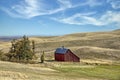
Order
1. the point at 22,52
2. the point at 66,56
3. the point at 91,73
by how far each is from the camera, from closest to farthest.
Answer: the point at 91,73 < the point at 22,52 < the point at 66,56

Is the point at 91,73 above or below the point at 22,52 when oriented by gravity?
below

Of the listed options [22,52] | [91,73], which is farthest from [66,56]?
[91,73]

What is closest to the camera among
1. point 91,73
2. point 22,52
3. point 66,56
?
point 91,73

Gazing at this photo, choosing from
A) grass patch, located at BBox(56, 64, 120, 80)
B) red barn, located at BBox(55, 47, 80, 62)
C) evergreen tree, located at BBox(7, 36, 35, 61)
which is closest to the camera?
grass patch, located at BBox(56, 64, 120, 80)

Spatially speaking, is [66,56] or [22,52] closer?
[22,52]

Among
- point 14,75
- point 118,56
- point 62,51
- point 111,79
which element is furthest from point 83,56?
point 14,75

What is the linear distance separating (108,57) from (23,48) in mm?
34754

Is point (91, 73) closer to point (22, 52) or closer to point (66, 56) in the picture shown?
point (66, 56)

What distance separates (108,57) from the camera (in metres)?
93.4

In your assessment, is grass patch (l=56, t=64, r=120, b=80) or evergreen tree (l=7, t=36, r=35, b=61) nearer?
grass patch (l=56, t=64, r=120, b=80)

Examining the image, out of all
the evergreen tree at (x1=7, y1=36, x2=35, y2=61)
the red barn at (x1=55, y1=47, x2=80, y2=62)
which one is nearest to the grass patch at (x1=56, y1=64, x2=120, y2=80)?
the evergreen tree at (x1=7, y1=36, x2=35, y2=61)

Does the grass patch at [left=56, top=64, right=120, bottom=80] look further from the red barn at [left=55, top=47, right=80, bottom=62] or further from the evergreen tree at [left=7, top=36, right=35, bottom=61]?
the red barn at [left=55, top=47, right=80, bottom=62]

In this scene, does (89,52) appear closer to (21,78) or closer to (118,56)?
(118,56)

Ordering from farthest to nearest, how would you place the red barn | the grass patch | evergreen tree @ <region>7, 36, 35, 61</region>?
the red barn → evergreen tree @ <region>7, 36, 35, 61</region> → the grass patch
